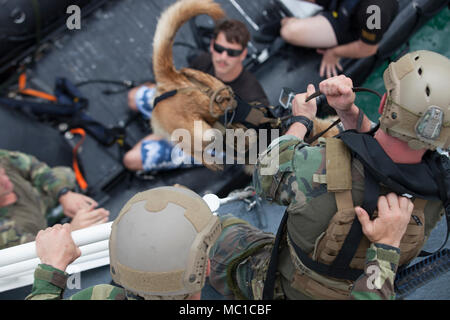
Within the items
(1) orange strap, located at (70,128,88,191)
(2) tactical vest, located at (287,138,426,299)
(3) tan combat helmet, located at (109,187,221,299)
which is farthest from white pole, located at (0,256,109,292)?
(1) orange strap, located at (70,128,88,191)

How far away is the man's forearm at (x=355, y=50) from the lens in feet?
6.64

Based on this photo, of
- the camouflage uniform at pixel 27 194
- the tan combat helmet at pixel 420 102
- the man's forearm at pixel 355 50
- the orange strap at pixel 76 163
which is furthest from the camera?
the orange strap at pixel 76 163

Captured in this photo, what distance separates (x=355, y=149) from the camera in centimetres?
88

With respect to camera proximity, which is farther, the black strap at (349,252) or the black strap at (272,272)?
the black strap at (272,272)

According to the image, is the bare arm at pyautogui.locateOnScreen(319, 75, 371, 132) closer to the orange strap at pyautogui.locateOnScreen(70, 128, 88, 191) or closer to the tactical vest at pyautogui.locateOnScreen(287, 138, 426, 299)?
the tactical vest at pyautogui.locateOnScreen(287, 138, 426, 299)

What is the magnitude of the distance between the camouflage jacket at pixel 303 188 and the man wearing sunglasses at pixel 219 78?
91cm

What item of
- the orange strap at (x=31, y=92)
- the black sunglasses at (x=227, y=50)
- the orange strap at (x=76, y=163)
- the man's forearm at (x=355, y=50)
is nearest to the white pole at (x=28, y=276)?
the orange strap at (x=76, y=163)

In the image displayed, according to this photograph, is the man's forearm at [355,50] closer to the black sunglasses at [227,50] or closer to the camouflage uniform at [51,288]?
the black sunglasses at [227,50]

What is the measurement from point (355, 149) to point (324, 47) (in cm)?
138

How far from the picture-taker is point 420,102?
0.83 metres

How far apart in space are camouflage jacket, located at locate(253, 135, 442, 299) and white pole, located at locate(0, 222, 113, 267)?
53 centimetres

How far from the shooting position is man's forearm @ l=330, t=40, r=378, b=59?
6.64 feet
